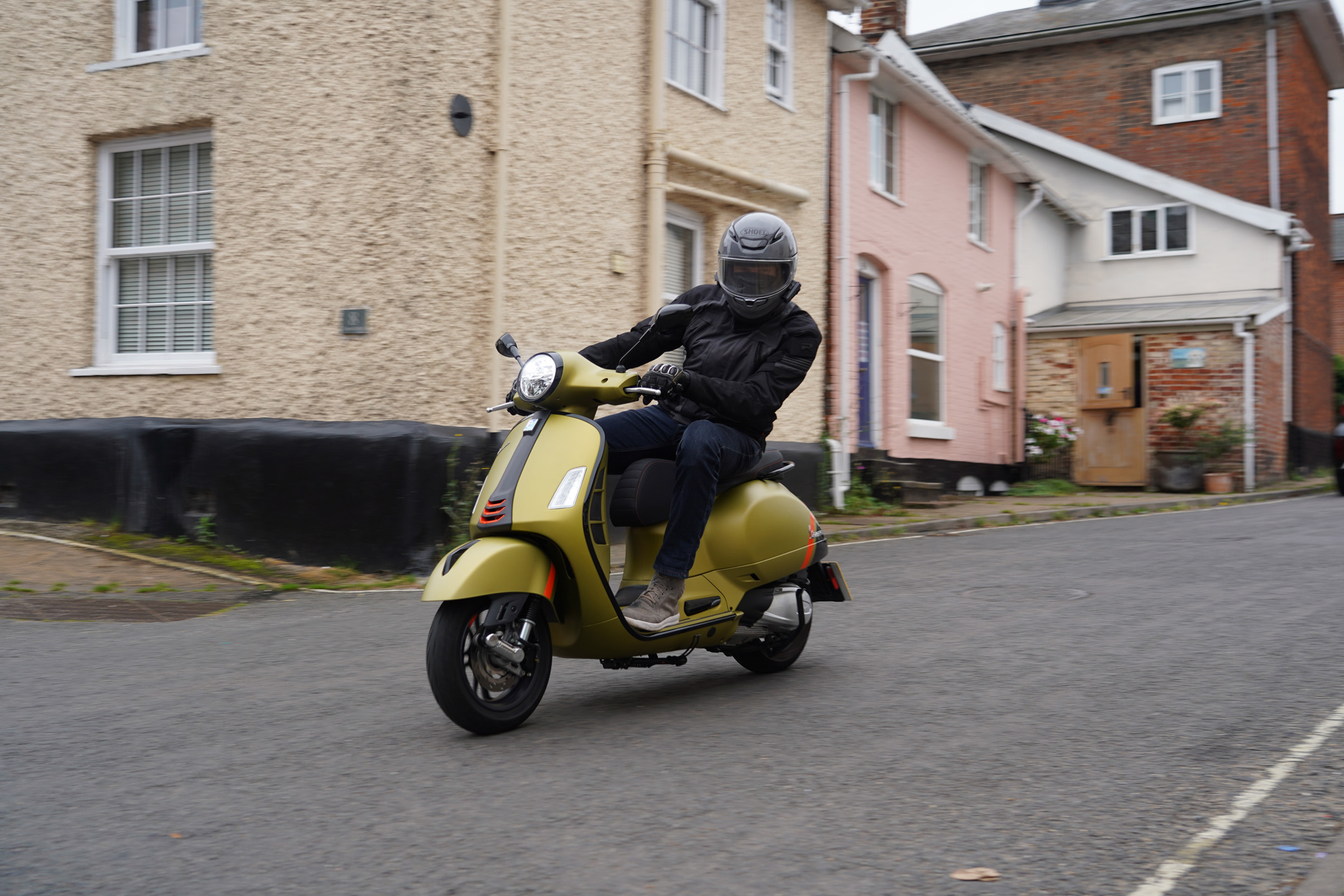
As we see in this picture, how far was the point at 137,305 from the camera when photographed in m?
10.4

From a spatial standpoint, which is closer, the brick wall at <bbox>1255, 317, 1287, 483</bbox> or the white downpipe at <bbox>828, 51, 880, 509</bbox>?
the white downpipe at <bbox>828, 51, 880, 509</bbox>

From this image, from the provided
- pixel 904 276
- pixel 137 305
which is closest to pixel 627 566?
pixel 137 305

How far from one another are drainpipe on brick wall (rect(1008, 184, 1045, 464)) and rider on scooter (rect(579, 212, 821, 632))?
17.9 m

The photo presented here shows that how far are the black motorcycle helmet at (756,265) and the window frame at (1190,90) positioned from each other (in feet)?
82.5

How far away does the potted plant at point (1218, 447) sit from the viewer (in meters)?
20.6

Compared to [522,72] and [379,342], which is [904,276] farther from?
[379,342]

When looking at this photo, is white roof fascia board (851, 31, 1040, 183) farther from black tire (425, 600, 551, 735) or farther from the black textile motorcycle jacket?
black tire (425, 600, 551, 735)

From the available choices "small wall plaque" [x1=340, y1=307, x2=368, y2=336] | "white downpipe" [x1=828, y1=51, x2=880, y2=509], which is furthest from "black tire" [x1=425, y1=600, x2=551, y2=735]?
"white downpipe" [x1=828, y1=51, x2=880, y2=509]

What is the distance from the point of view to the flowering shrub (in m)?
22.1

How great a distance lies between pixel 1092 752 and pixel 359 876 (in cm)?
231

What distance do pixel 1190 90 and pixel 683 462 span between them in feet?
85.6

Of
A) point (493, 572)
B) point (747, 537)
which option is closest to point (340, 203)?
point (747, 537)

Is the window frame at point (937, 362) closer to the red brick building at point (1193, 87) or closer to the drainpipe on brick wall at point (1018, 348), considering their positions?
the drainpipe on brick wall at point (1018, 348)

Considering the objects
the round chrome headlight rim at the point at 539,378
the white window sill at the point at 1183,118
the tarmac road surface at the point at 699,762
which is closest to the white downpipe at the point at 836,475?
the tarmac road surface at the point at 699,762
